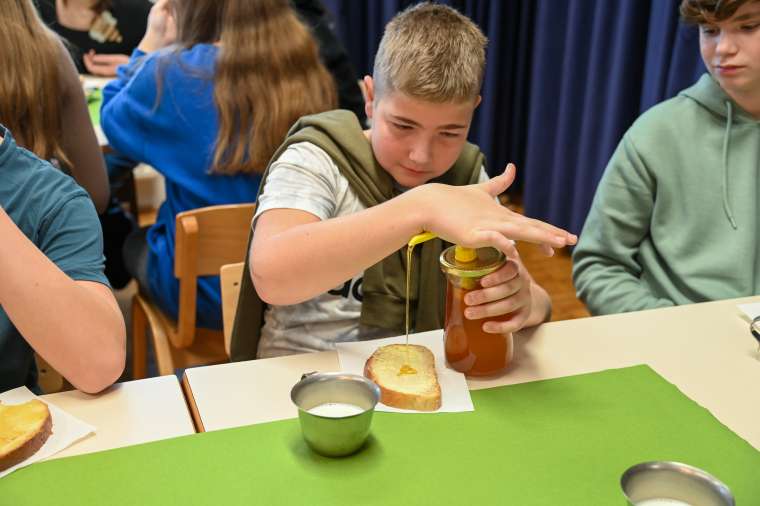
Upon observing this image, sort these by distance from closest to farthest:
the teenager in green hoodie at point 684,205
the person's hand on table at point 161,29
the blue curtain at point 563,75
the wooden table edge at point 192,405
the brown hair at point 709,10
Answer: the wooden table edge at point 192,405 < the brown hair at point 709,10 < the teenager in green hoodie at point 684,205 < the person's hand on table at point 161,29 < the blue curtain at point 563,75

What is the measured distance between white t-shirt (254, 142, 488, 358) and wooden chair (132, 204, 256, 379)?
0.35 m

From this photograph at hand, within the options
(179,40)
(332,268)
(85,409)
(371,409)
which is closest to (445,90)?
(332,268)

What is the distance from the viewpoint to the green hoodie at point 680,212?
1635mm

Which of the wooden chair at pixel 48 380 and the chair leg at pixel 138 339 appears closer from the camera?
the wooden chair at pixel 48 380

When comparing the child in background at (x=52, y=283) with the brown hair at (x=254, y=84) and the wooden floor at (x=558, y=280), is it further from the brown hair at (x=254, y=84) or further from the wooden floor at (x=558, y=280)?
the wooden floor at (x=558, y=280)

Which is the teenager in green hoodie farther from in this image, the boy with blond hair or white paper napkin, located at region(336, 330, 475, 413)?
white paper napkin, located at region(336, 330, 475, 413)

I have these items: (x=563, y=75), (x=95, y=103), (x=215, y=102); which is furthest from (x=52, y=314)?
(x=563, y=75)

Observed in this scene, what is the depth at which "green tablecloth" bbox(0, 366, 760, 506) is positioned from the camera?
0.86m

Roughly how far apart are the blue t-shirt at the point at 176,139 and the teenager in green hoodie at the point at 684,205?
0.85 metres

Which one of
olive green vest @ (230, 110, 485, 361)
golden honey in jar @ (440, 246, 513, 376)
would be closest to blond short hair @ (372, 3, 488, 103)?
olive green vest @ (230, 110, 485, 361)

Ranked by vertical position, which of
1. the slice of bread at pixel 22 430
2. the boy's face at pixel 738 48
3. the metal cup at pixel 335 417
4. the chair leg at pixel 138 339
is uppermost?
the boy's face at pixel 738 48

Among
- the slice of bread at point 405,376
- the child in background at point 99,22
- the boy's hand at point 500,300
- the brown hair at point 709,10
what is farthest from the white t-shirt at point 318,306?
the child in background at point 99,22

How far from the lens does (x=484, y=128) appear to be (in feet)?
13.4

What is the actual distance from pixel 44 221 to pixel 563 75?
2699 mm
